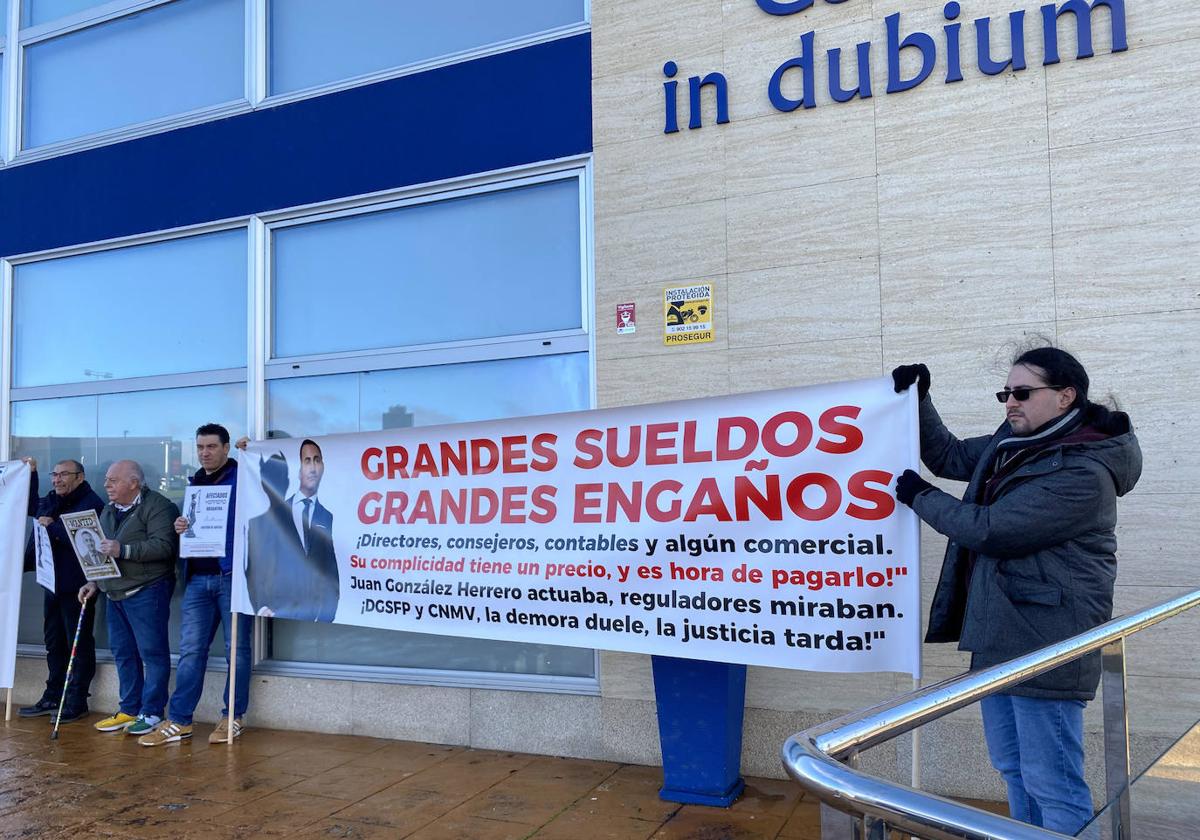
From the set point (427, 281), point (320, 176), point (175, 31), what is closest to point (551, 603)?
point (427, 281)

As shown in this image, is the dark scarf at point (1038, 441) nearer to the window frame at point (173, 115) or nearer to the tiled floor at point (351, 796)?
the tiled floor at point (351, 796)

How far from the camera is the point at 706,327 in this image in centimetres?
477

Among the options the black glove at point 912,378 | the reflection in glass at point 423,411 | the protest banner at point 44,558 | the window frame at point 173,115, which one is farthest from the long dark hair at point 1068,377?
the protest banner at point 44,558

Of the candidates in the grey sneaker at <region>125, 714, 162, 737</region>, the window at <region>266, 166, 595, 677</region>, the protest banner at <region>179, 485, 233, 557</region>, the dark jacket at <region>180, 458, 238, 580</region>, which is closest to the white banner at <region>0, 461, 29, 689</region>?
the grey sneaker at <region>125, 714, 162, 737</region>

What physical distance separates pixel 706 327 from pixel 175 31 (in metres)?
4.55

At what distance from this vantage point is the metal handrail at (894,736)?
1.15 meters

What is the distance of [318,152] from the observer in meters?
5.82

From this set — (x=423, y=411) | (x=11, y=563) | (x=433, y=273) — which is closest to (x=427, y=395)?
(x=423, y=411)

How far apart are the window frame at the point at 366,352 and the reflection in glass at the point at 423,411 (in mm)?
58

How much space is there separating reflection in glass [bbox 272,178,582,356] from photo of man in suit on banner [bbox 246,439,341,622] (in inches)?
39.8

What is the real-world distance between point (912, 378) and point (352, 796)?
3.07 metres

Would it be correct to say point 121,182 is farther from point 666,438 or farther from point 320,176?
point 666,438

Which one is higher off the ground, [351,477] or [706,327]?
[706,327]

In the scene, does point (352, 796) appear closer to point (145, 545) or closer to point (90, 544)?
point (145, 545)
